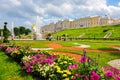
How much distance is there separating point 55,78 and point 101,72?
1.70 metres

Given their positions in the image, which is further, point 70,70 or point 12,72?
point 12,72

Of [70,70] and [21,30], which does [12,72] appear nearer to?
[70,70]

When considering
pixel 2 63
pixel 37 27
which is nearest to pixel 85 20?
pixel 37 27

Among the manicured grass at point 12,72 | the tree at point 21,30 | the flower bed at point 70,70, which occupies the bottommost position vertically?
the manicured grass at point 12,72

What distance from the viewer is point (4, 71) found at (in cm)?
1377

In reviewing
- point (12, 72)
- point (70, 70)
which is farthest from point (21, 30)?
point (70, 70)

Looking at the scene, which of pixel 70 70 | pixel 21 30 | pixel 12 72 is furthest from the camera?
pixel 21 30

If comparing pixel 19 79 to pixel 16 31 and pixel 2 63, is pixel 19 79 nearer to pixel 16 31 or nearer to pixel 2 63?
pixel 2 63

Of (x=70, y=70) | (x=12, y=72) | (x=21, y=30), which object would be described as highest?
(x=21, y=30)

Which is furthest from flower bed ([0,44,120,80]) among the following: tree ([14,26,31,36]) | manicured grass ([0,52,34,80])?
tree ([14,26,31,36])

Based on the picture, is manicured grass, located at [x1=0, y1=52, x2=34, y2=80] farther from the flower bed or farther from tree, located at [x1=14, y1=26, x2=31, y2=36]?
tree, located at [x1=14, y1=26, x2=31, y2=36]


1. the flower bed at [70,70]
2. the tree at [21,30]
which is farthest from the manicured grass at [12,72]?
the tree at [21,30]

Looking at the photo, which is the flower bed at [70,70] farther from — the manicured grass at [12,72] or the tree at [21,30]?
the tree at [21,30]

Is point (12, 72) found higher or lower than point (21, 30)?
lower
